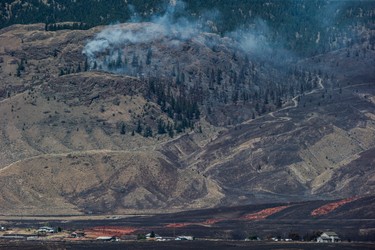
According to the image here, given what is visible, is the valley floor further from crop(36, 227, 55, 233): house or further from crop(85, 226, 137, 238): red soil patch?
crop(36, 227, 55, 233): house

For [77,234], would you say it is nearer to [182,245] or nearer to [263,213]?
[182,245]

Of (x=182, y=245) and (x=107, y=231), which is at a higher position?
(x=182, y=245)

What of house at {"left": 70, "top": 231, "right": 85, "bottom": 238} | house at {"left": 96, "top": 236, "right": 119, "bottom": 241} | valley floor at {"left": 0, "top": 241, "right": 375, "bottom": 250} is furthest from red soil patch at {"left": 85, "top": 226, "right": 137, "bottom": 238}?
valley floor at {"left": 0, "top": 241, "right": 375, "bottom": 250}

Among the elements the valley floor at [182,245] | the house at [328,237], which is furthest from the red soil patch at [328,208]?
the valley floor at [182,245]

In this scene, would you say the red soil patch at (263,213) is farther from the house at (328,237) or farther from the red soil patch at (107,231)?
the house at (328,237)

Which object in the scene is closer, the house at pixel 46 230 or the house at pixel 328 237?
the house at pixel 328 237

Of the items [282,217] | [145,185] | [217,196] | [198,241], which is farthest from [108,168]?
[198,241]

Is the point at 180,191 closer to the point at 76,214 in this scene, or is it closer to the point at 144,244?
the point at 76,214

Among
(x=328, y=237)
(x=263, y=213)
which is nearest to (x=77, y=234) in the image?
(x=263, y=213)
